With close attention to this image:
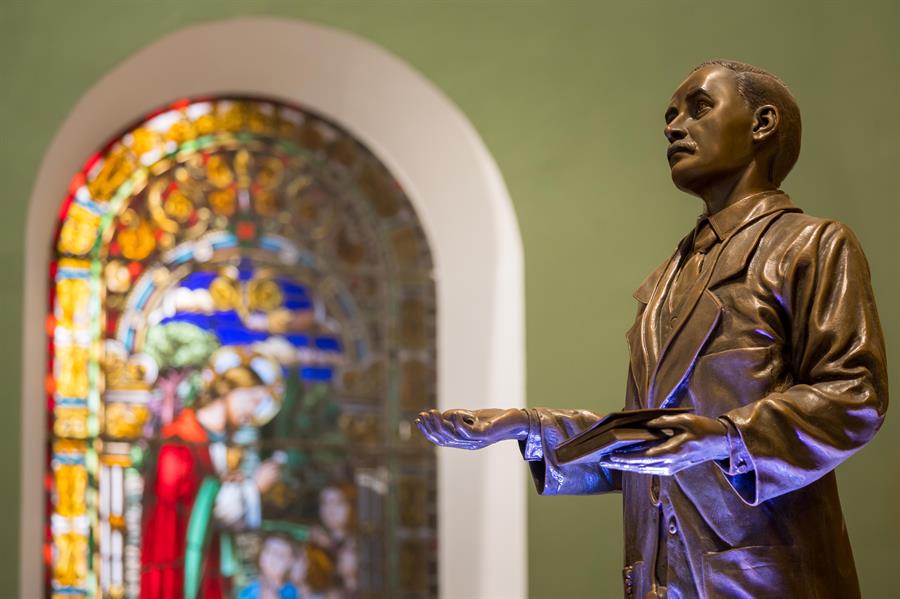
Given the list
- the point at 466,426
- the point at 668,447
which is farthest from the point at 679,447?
the point at 466,426

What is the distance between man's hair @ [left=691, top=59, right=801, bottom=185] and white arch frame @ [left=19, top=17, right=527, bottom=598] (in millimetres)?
2327

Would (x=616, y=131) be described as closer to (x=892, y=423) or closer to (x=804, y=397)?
(x=892, y=423)

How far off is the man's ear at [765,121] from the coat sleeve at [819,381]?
0.82ft

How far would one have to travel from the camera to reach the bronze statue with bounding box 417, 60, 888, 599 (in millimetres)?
2844

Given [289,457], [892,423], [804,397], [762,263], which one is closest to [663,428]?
[804,397]

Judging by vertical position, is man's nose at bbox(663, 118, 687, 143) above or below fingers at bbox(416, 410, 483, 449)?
above

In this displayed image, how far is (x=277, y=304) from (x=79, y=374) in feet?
2.49

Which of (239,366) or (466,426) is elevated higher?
(239,366)

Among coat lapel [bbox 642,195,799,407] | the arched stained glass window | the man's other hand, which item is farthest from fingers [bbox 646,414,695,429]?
the arched stained glass window

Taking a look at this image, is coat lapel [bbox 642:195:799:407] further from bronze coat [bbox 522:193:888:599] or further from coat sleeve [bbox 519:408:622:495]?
coat sleeve [bbox 519:408:622:495]

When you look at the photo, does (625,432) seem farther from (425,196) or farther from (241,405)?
(425,196)

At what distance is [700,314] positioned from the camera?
3.06 metres

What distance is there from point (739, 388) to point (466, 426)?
50 centimetres

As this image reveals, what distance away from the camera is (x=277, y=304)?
6020mm
